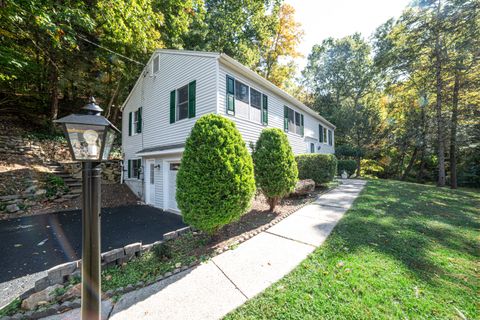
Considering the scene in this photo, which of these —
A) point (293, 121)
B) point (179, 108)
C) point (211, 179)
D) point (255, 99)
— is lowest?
point (211, 179)

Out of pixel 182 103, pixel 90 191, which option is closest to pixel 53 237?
pixel 90 191

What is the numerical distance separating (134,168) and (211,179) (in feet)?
30.0

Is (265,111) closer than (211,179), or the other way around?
(211,179)

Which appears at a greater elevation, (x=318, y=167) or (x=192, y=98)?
(x=192, y=98)

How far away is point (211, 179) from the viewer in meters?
3.61

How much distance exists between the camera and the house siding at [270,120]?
21.9 feet

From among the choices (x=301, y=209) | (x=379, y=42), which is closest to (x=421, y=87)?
(x=379, y=42)

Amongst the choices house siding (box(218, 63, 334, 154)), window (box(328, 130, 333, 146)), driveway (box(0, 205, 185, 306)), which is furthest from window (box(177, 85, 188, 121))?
window (box(328, 130, 333, 146))

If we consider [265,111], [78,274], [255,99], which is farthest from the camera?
[265,111]

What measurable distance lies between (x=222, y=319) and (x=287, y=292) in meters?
0.92

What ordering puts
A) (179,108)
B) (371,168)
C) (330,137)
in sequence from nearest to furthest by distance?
(179,108) → (330,137) → (371,168)

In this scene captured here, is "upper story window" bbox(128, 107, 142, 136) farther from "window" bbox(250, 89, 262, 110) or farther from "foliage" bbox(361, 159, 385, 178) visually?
"foliage" bbox(361, 159, 385, 178)

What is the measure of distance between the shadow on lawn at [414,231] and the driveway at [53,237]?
502 cm

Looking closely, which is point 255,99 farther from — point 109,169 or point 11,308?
point 109,169
